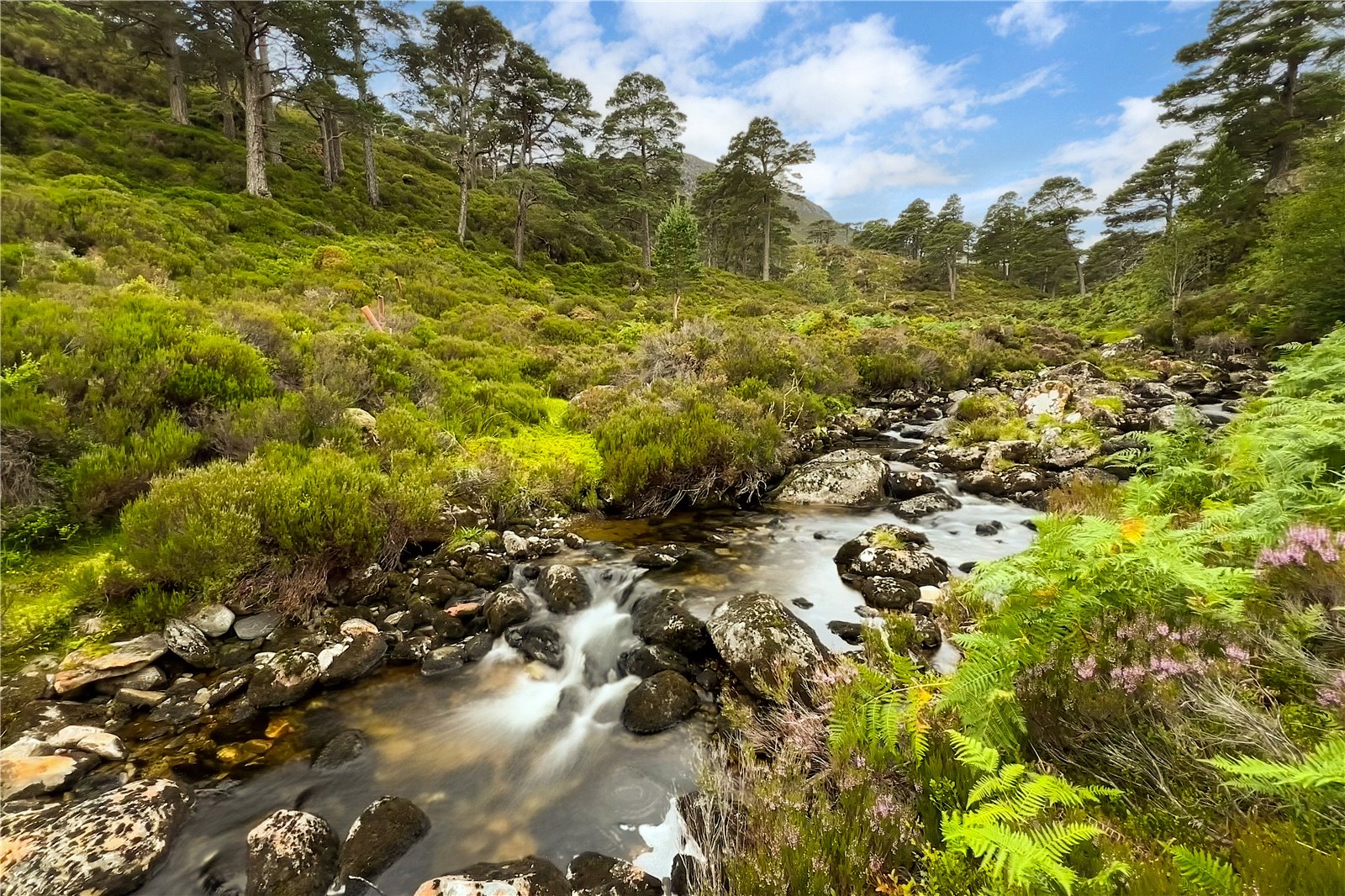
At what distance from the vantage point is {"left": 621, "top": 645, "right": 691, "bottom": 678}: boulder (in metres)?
5.32

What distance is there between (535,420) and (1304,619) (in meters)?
11.6

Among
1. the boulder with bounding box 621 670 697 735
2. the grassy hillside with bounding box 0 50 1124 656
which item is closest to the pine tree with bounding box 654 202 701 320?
the grassy hillside with bounding box 0 50 1124 656

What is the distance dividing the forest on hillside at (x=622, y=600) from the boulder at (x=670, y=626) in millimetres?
38

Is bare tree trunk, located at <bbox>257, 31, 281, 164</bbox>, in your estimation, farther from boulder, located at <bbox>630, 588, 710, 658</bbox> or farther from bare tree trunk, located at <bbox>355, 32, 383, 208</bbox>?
boulder, located at <bbox>630, 588, 710, 658</bbox>

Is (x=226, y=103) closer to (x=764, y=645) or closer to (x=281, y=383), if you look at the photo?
(x=281, y=383)

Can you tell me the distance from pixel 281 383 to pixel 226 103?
2940 centimetres

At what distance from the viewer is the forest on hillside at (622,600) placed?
2574mm

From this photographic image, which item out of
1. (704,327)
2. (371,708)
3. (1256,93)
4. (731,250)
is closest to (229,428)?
(371,708)

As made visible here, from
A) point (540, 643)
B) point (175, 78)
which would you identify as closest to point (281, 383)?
point (540, 643)

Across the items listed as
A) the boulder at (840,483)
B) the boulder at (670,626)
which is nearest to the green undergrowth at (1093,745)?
the boulder at (670,626)

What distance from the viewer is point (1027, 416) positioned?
1446 cm

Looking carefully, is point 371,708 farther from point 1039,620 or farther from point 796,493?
point 796,493

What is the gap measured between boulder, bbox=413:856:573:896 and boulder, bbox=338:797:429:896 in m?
0.40

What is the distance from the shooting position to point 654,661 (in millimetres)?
5359
